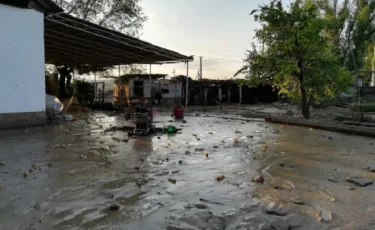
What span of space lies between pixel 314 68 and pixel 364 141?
524cm

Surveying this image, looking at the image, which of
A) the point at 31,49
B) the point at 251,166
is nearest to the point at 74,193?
the point at 251,166

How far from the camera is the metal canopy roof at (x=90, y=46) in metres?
12.6

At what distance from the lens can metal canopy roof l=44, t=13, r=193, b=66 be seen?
1255 centimetres

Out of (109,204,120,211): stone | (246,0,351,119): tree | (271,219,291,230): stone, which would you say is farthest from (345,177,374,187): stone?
(246,0,351,119): tree

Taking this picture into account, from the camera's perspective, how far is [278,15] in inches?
525

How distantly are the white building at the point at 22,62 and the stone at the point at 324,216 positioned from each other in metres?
9.99

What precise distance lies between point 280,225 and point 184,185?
1643 millimetres

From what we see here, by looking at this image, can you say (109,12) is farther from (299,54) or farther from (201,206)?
(201,206)

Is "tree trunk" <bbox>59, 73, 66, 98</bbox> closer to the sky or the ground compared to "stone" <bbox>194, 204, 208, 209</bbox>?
closer to the sky

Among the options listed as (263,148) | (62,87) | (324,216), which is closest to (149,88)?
(62,87)

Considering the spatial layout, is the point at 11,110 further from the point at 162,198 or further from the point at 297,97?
the point at 297,97

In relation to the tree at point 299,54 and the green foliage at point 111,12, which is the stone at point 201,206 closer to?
the tree at point 299,54

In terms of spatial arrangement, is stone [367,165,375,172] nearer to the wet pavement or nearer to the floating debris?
the wet pavement

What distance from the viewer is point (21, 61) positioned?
1052cm
